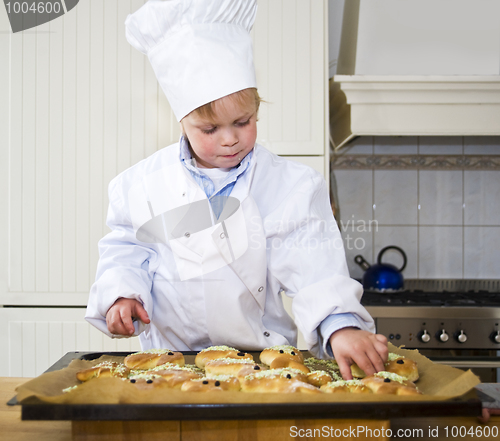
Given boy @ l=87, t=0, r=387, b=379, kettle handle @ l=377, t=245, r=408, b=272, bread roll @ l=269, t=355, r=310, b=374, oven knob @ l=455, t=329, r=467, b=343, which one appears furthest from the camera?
kettle handle @ l=377, t=245, r=408, b=272

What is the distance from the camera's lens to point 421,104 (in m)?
1.64

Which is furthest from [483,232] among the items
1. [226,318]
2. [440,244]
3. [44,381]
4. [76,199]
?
[44,381]

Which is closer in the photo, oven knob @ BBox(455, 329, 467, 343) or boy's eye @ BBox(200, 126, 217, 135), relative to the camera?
boy's eye @ BBox(200, 126, 217, 135)

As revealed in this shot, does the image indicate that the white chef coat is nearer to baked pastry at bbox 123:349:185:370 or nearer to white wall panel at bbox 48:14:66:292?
baked pastry at bbox 123:349:185:370

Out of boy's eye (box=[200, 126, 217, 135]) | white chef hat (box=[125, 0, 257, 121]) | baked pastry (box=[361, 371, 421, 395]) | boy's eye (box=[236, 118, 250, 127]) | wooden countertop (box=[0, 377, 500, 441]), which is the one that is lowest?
wooden countertop (box=[0, 377, 500, 441])

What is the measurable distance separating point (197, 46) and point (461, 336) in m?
1.27

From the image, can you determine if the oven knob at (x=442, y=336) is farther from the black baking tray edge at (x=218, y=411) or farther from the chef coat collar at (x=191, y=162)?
the black baking tray edge at (x=218, y=411)

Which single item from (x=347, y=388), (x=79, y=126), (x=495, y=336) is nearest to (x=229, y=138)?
(x=347, y=388)

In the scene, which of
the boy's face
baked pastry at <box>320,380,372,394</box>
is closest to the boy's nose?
the boy's face

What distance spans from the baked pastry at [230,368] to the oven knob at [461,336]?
1.08m

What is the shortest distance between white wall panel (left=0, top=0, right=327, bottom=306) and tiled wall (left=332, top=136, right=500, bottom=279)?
55cm

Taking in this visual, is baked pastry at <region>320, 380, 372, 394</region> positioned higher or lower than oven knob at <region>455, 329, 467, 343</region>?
higher

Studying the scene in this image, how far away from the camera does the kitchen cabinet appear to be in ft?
5.20

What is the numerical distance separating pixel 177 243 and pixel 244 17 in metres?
0.46
